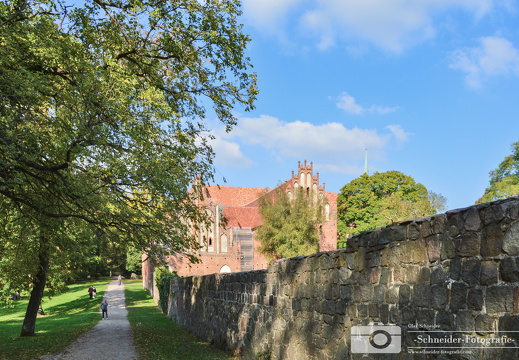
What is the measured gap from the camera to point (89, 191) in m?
10.0

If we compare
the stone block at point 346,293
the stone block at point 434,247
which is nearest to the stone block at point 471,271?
the stone block at point 434,247

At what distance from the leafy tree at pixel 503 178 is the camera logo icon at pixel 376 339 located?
40612 mm

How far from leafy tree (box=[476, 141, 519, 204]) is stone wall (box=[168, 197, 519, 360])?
128ft

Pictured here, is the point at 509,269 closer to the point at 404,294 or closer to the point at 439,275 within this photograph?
the point at 439,275

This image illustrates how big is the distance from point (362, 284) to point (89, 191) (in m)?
6.33

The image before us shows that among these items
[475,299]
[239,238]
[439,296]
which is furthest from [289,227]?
[475,299]

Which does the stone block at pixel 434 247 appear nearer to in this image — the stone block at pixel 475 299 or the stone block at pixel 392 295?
the stone block at pixel 475 299

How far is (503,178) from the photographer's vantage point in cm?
4781

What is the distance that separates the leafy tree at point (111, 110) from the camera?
8.72 m

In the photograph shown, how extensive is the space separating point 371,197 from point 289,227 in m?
12.3

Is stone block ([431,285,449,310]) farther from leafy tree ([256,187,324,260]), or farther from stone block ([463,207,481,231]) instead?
Answer: leafy tree ([256,187,324,260])

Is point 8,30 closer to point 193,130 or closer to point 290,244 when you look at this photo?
point 193,130

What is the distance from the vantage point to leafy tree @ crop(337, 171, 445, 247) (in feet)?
171

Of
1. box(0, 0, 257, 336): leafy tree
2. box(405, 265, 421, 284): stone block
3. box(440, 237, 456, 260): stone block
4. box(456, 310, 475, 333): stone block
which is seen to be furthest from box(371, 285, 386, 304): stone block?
box(0, 0, 257, 336): leafy tree
